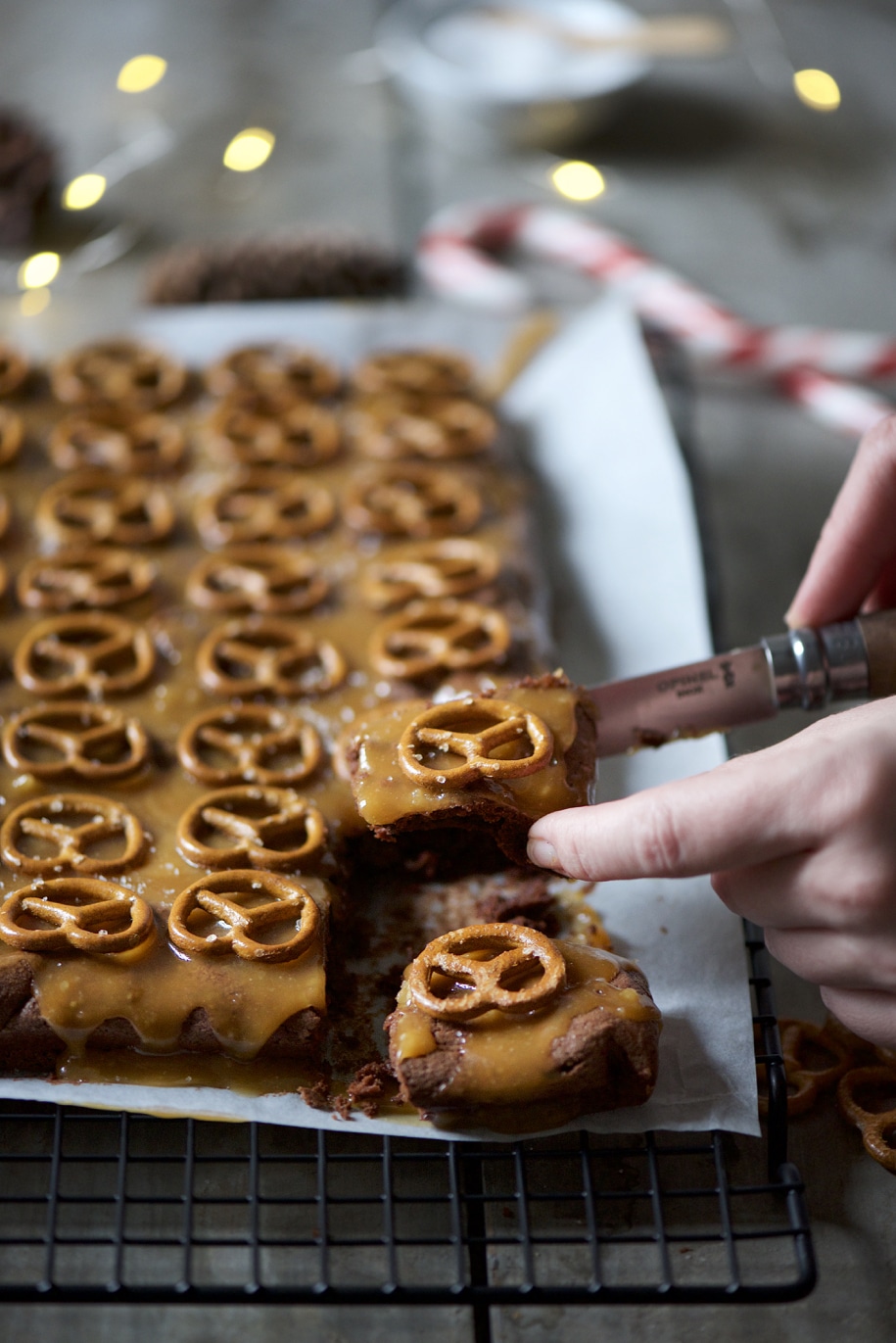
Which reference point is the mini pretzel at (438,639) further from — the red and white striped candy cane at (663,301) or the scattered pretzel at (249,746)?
the red and white striped candy cane at (663,301)

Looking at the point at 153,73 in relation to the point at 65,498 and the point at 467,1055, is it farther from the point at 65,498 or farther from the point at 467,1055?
the point at 467,1055

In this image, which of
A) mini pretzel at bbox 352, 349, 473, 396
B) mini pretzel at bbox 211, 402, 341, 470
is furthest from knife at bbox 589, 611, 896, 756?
mini pretzel at bbox 352, 349, 473, 396

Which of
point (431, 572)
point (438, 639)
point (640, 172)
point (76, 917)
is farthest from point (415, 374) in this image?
point (76, 917)

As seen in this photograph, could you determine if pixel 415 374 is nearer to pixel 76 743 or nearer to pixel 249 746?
pixel 249 746

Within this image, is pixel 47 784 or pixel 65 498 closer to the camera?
pixel 47 784

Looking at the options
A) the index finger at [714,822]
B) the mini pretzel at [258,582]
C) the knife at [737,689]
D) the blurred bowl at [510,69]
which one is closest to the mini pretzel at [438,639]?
the mini pretzel at [258,582]

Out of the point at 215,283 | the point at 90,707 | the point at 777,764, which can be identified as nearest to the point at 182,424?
the point at 215,283

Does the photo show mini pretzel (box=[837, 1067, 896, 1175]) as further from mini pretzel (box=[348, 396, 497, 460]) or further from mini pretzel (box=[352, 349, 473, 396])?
mini pretzel (box=[352, 349, 473, 396])
